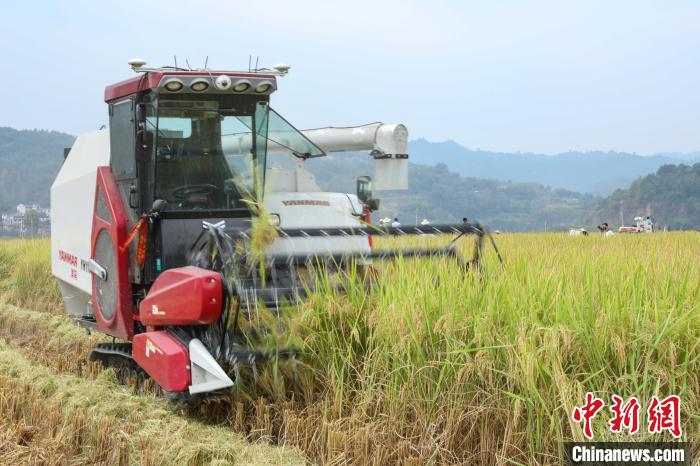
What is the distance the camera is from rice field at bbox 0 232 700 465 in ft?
11.4

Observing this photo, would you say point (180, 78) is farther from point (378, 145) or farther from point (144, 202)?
point (378, 145)

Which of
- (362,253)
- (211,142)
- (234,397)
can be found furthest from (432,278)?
(211,142)

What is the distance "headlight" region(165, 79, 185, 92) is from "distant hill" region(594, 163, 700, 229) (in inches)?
3268

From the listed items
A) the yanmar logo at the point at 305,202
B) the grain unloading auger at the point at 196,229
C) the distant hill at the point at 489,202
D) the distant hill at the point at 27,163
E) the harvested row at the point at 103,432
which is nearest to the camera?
the harvested row at the point at 103,432

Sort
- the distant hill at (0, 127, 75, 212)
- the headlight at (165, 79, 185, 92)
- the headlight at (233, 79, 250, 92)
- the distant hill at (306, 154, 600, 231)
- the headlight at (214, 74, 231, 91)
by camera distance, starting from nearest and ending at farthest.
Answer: the headlight at (165, 79, 185, 92) < the headlight at (214, 74, 231, 91) < the headlight at (233, 79, 250, 92) < the distant hill at (0, 127, 75, 212) < the distant hill at (306, 154, 600, 231)

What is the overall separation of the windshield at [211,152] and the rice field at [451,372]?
1405 mm

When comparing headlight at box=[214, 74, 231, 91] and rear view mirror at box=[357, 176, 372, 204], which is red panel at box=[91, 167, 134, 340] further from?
rear view mirror at box=[357, 176, 372, 204]

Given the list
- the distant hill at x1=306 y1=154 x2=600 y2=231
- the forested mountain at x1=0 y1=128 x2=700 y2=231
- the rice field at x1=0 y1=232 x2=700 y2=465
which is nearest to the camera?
the rice field at x1=0 y1=232 x2=700 y2=465

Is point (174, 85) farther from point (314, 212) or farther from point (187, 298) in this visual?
point (314, 212)

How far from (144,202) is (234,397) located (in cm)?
166

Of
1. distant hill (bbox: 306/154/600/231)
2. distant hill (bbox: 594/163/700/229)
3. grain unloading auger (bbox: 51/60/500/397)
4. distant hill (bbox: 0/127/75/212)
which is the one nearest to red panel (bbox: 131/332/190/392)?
grain unloading auger (bbox: 51/60/500/397)

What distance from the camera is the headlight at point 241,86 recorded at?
18.5 ft

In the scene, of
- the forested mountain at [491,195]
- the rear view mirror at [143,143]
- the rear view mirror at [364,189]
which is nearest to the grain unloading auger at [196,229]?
the rear view mirror at [143,143]

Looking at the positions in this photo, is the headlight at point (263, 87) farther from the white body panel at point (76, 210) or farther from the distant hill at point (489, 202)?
the distant hill at point (489, 202)
